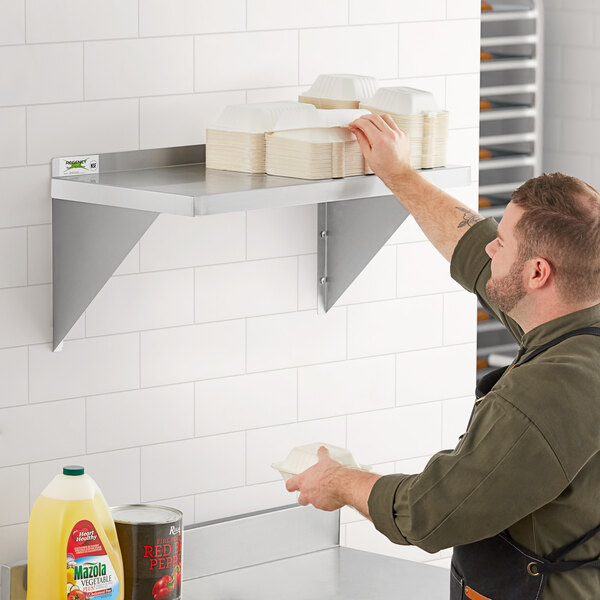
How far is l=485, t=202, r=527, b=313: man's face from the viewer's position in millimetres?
1633

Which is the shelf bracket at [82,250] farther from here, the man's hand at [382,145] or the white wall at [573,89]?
the white wall at [573,89]

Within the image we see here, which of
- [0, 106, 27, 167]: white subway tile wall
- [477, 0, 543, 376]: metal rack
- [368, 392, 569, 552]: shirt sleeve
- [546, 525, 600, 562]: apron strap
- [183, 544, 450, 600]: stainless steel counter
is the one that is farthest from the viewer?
[477, 0, 543, 376]: metal rack

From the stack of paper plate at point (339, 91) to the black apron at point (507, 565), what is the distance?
1.67 feet

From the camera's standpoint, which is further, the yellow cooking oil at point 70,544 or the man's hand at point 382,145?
the man's hand at point 382,145

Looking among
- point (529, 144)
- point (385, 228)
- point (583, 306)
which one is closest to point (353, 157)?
point (385, 228)

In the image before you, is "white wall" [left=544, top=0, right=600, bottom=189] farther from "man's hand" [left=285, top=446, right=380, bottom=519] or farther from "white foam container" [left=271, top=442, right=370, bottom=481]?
"man's hand" [left=285, top=446, right=380, bottom=519]

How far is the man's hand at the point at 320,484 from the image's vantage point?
5.62 ft

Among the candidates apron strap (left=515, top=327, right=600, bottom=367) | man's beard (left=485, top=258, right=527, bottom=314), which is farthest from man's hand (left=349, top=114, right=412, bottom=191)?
apron strap (left=515, top=327, right=600, bottom=367)

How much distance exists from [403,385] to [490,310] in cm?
38

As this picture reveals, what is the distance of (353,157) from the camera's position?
1.88 meters

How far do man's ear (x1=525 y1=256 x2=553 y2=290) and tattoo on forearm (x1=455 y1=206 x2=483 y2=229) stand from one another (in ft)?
1.36

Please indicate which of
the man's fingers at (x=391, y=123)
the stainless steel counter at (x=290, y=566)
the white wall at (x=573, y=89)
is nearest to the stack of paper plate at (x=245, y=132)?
the man's fingers at (x=391, y=123)

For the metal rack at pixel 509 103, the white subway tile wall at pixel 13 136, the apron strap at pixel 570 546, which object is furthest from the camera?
the metal rack at pixel 509 103

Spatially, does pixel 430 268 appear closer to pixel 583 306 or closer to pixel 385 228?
pixel 385 228
